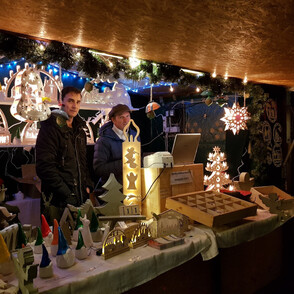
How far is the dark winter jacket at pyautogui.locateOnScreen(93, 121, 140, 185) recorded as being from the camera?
12.1 feet

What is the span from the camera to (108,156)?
3727 millimetres

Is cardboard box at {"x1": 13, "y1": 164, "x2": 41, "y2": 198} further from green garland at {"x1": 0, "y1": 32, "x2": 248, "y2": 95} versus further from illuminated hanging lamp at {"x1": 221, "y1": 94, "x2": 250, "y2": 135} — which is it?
illuminated hanging lamp at {"x1": 221, "y1": 94, "x2": 250, "y2": 135}

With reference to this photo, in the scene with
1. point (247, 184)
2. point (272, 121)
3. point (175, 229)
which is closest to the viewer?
point (175, 229)

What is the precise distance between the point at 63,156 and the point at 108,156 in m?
0.68

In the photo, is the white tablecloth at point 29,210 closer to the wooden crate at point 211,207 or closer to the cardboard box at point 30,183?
the cardboard box at point 30,183

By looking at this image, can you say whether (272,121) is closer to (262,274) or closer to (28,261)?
(262,274)

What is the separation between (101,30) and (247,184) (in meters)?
2.22

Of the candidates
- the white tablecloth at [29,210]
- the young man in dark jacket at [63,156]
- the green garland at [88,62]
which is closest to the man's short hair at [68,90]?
the young man in dark jacket at [63,156]

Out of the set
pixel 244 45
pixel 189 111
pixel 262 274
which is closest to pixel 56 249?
pixel 244 45

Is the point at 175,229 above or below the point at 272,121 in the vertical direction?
below

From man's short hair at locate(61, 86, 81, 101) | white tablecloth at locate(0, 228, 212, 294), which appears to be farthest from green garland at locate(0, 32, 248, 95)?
white tablecloth at locate(0, 228, 212, 294)

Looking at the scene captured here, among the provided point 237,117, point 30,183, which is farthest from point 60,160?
point 237,117

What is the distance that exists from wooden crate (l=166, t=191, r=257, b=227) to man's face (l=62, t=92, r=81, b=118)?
145cm

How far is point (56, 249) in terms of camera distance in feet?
6.19
